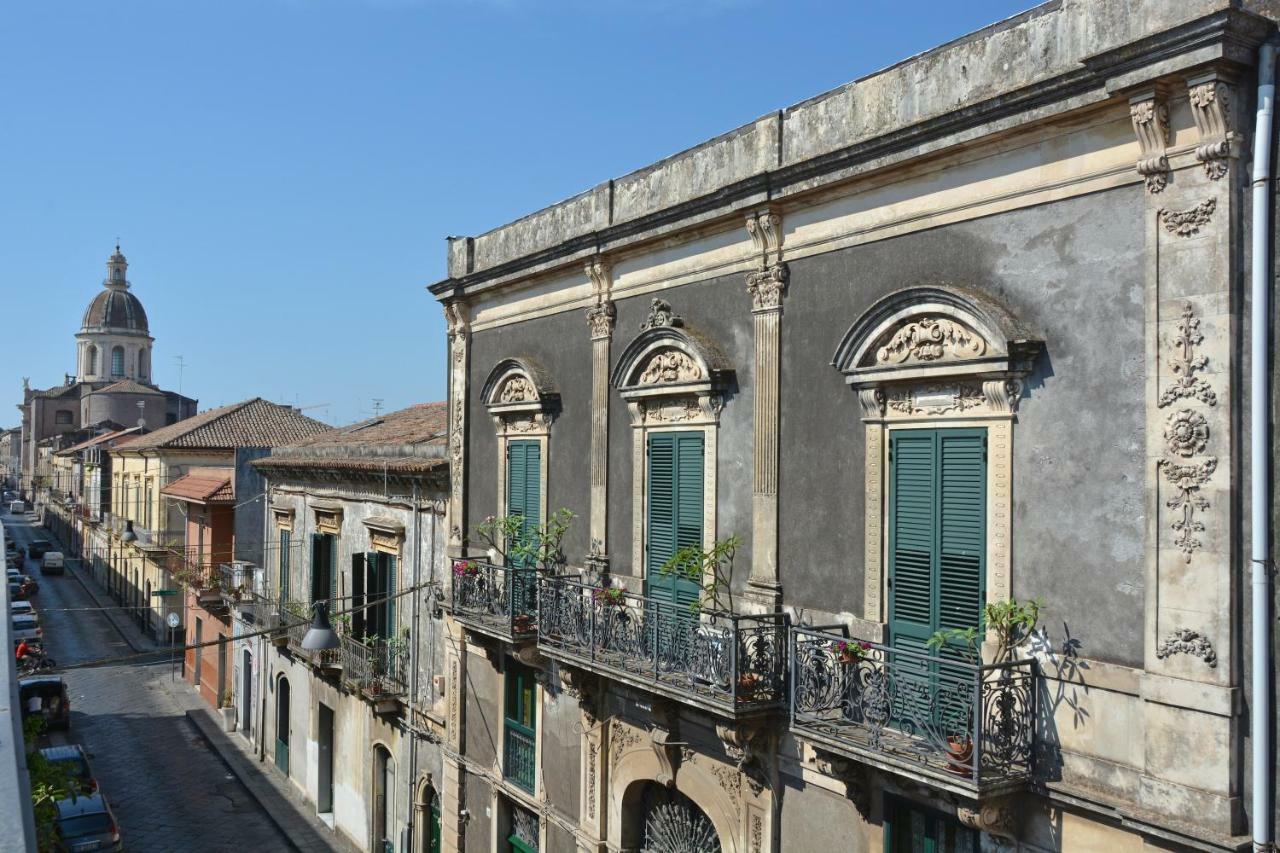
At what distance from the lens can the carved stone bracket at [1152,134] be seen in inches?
274

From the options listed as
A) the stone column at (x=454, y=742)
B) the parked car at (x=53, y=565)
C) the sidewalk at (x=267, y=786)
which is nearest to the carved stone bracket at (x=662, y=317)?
the stone column at (x=454, y=742)

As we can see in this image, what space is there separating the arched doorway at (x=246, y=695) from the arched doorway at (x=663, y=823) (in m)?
18.3

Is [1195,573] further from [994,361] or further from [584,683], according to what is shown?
[584,683]

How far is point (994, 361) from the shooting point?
7.98 meters

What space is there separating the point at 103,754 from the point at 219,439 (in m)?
→ 13.9

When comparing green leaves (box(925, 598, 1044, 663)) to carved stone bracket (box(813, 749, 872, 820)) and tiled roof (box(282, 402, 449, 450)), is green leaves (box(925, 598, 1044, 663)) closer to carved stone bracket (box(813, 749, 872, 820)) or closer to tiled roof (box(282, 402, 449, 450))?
carved stone bracket (box(813, 749, 872, 820))

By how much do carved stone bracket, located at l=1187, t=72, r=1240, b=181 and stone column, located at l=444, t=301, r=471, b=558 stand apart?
11.4 meters

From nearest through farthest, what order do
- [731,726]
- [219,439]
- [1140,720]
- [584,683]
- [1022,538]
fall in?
1. [1140,720]
2. [1022,538]
3. [731,726]
4. [584,683]
5. [219,439]

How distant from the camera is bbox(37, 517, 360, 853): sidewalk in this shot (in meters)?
21.0

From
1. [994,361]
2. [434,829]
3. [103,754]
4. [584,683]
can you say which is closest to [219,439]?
[103,754]

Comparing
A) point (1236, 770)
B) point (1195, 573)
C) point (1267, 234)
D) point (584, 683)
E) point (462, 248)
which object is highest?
point (462, 248)

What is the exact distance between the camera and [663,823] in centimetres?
1218

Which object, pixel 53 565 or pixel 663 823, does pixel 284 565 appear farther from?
pixel 53 565

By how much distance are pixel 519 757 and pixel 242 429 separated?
27560 millimetres
